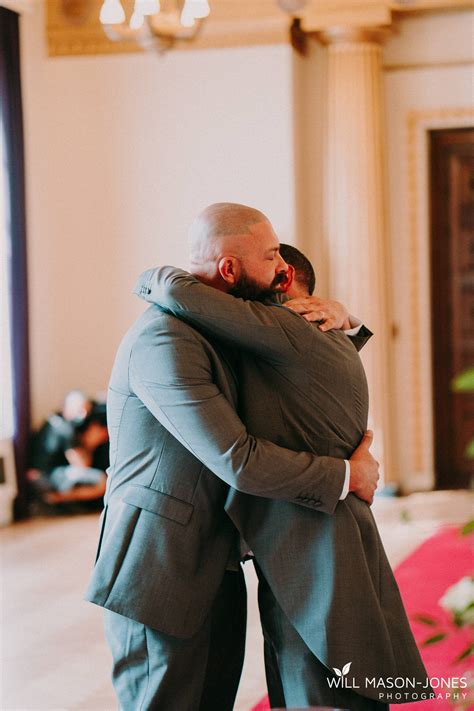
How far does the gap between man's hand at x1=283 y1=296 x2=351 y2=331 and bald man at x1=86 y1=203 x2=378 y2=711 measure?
104mm

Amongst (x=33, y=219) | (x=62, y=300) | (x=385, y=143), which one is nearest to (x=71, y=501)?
(x=62, y=300)

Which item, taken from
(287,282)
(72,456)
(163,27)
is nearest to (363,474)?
(287,282)

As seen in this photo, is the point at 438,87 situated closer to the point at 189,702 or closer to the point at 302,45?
the point at 302,45

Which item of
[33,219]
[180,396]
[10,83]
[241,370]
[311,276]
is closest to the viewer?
[180,396]

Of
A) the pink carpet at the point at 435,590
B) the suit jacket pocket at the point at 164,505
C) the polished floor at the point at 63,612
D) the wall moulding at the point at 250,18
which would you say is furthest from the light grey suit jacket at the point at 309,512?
the wall moulding at the point at 250,18

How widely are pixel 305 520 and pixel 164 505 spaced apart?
1.13 feet

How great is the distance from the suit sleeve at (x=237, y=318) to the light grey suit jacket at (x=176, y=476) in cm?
5

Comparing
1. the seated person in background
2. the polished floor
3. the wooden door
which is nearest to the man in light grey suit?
the polished floor

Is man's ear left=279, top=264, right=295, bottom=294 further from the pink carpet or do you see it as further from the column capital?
the column capital

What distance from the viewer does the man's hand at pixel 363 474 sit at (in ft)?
7.99

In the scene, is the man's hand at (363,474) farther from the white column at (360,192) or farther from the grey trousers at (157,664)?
the white column at (360,192)

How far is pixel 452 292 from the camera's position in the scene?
8500 mm

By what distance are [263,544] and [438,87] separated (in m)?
6.61

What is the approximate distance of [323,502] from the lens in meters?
2.37
